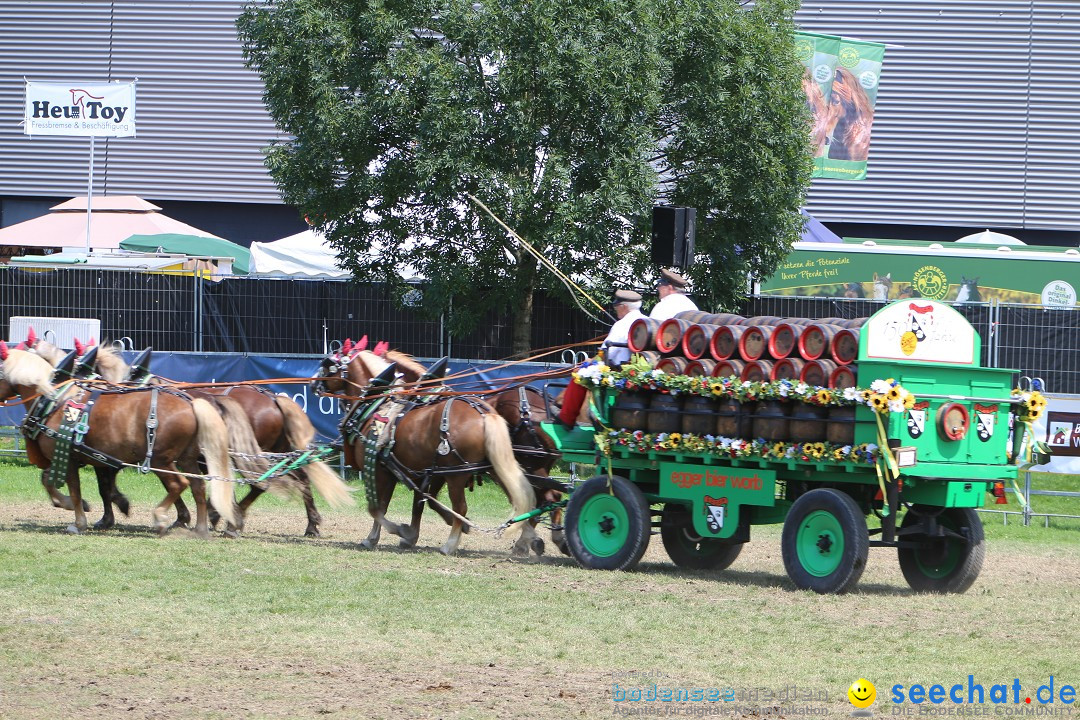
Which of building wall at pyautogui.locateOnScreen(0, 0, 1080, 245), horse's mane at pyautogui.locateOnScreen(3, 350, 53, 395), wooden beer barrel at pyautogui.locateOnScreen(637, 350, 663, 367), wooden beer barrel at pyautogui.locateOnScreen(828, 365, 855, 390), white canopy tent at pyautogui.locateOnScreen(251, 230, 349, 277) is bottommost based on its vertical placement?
horse's mane at pyautogui.locateOnScreen(3, 350, 53, 395)

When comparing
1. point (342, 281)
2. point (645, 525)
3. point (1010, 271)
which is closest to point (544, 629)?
point (645, 525)

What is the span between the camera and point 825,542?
10.2 meters

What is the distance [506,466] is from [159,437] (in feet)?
10.6

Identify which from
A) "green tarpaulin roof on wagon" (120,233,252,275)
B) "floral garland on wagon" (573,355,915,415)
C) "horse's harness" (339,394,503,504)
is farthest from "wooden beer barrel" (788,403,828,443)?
"green tarpaulin roof on wagon" (120,233,252,275)

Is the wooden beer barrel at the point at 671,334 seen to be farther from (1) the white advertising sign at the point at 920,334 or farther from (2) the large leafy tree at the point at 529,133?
(2) the large leafy tree at the point at 529,133

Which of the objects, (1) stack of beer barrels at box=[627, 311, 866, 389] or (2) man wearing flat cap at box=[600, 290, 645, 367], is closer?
(1) stack of beer barrels at box=[627, 311, 866, 389]

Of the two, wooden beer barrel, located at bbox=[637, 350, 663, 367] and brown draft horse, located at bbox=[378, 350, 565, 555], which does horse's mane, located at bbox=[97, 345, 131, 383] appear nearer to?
brown draft horse, located at bbox=[378, 350, 565, 555]

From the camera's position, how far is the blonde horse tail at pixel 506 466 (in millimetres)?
11969

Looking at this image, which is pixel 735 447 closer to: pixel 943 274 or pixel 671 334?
pixel 671 334

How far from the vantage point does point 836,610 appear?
952 centimetres

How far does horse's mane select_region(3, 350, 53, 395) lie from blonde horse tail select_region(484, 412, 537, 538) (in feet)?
13.9

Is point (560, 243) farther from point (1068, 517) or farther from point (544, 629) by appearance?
point (544, 629)

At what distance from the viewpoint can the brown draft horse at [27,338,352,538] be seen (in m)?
13.0

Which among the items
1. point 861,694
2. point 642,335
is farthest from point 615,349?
point 861,694
